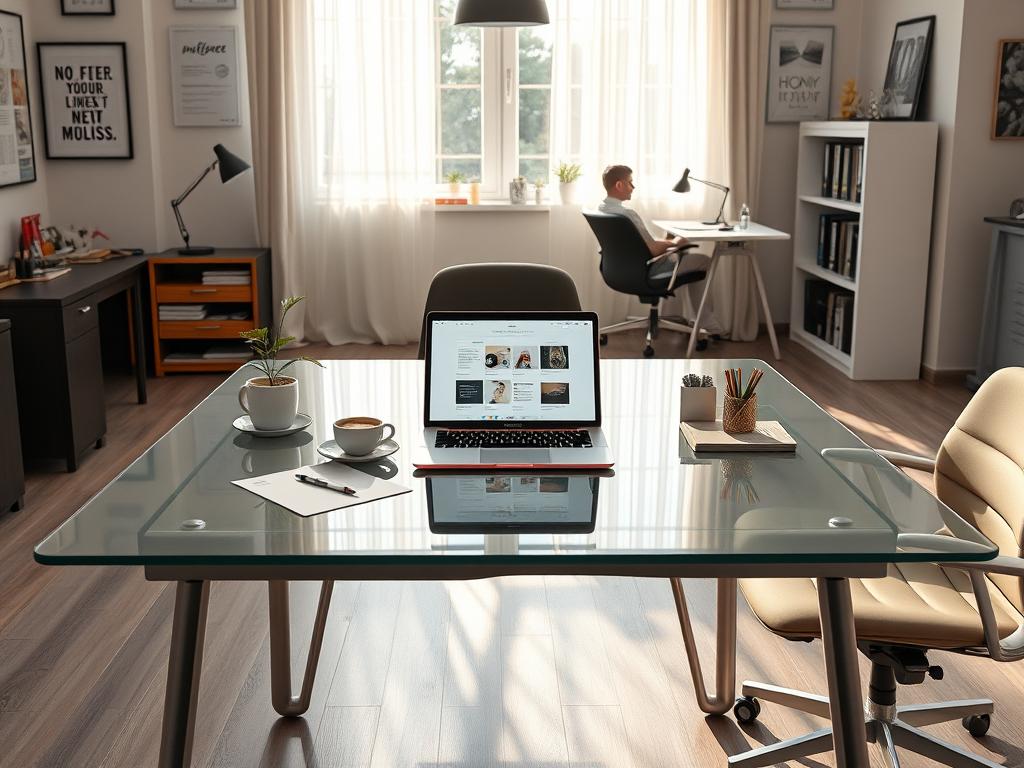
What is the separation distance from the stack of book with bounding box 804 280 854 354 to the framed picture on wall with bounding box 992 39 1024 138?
1.17 meters

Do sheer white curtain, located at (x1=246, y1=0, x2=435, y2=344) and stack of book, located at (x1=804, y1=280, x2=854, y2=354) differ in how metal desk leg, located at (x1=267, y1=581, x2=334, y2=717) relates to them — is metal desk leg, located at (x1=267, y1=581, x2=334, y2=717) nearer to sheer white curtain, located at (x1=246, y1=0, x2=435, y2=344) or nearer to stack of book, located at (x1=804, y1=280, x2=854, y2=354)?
stack of book, located at (x1=804, y1=280, x2=854, y2=354)

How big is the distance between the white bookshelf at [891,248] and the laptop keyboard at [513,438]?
3.87 m

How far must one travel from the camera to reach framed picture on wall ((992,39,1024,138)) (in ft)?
16.4

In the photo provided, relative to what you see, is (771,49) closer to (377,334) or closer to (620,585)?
(377,334)

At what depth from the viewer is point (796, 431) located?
1.96 metres

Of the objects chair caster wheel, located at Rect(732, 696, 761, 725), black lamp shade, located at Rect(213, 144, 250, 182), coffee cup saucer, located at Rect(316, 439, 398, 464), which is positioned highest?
black lamp shade, located at Rect(213, 144, 250, 182)

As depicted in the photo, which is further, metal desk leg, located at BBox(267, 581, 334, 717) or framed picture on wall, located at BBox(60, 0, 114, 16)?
framed picture on wall, located at BBox(60, 0, 114, 16)

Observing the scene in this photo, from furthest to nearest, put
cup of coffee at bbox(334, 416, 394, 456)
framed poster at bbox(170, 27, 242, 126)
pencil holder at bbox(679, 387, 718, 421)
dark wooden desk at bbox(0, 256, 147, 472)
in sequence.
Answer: framed poster at bbox(170, 27, 242, 126)
dark wooden desk at bbox(0, 256, 147, 472)
pencil holder at bbox(679, 387, 718, 421)
cup of coffee at bbox(334, 416, 394, 456)

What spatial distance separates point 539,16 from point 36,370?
2272mm

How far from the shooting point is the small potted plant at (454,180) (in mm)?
6462

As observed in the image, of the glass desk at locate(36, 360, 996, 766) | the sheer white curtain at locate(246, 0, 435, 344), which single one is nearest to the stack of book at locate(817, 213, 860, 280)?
the sheer white curtain at locate(246, 0, 435, 344)

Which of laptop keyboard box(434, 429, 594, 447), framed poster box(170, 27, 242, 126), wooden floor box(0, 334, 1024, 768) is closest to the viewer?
laptop keyboard box(434, 429, 594, 447)

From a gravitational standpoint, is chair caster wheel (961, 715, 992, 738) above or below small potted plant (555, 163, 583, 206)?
below

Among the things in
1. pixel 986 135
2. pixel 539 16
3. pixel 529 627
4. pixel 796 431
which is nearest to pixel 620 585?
pixel 529 627
